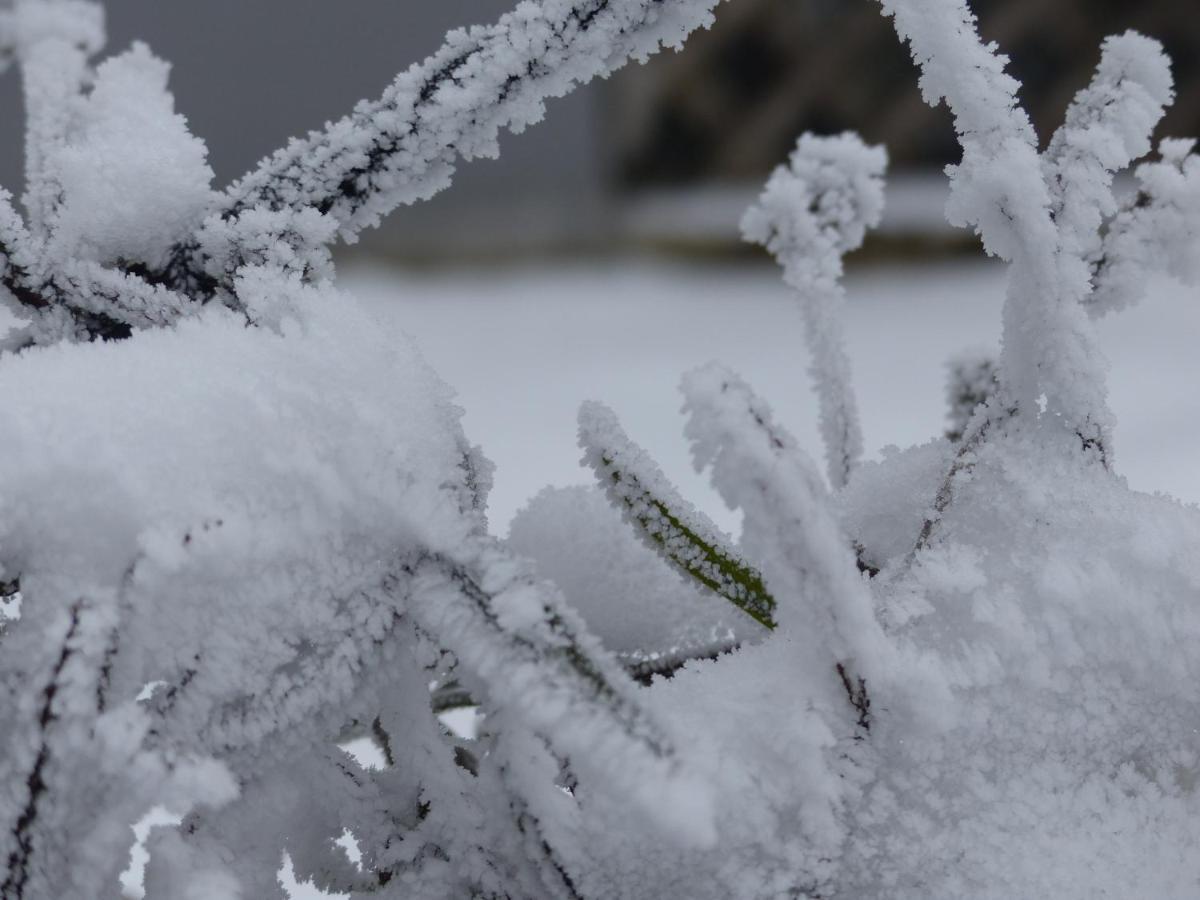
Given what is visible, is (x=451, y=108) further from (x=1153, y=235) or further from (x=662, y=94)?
(x=662, y=94)

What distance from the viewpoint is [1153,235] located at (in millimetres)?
166

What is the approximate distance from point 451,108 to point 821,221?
9 cm

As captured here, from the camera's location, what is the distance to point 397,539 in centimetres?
13

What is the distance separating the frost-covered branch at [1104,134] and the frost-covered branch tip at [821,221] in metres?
0.05

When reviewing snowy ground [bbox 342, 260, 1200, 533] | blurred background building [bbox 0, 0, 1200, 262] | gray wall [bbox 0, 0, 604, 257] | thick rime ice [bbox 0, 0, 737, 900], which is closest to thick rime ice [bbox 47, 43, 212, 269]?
thick rime ice [bbox 0, 0, 737, 900]

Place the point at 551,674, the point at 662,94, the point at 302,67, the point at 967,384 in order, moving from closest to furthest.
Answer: the point at 551,674
the point at 967,384
the point at 662,94
the point at 302,67

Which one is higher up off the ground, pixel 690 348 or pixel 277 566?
pixel 690 348

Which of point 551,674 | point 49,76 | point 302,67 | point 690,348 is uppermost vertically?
point 302,67

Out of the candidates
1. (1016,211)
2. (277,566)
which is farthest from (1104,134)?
(277,566)

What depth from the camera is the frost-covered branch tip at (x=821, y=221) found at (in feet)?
0.68

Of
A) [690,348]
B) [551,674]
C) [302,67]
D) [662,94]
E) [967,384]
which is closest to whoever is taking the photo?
[551,674]

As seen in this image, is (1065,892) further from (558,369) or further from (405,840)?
(558,369)

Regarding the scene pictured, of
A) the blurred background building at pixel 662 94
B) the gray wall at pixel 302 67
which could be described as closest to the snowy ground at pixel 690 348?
the blurred background building at pixel 662 94

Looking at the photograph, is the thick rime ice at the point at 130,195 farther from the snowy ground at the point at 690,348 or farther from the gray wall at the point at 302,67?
the gray wall at the point at 302,67
